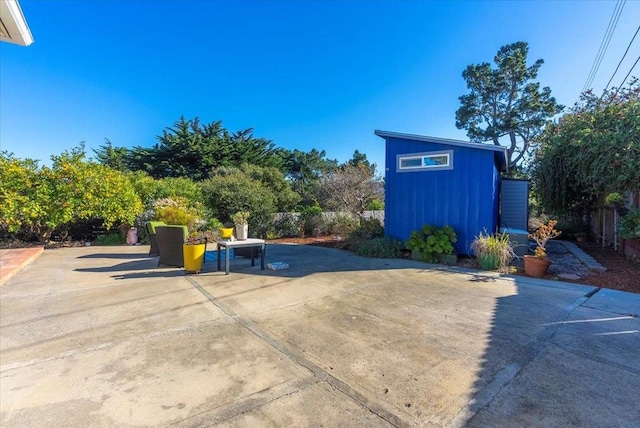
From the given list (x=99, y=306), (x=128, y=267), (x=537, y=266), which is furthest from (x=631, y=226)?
(x=128, y=267)

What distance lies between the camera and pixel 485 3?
25.3ft

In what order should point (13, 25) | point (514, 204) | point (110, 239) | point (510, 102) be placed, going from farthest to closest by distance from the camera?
point (510, 102), point (110, 239), point (514, 204), point (13, 25)

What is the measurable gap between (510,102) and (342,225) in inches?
754

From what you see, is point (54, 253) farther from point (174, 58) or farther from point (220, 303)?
point (174, 58)

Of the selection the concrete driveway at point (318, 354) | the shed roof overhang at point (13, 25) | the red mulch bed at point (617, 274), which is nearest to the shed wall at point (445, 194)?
the red mulch bed at point (617, 274)

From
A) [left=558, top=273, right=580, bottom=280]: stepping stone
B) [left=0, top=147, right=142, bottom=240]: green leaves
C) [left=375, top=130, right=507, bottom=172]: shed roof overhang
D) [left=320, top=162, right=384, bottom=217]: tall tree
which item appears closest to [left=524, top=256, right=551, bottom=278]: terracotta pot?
[left=558, top=273, right=580, bottom=280]: stepping stone

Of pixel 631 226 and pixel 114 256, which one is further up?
pixel 631 226

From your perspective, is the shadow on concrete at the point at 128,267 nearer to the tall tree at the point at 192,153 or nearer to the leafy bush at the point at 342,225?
the leafy bush at the point at 342,225

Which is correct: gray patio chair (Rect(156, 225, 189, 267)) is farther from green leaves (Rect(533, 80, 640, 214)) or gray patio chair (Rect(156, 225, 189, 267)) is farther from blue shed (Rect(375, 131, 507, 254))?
green leaves (Rect(533, 80, 640, 214))

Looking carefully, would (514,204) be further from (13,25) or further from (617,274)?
(13,25)

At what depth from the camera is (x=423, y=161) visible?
7.40 m

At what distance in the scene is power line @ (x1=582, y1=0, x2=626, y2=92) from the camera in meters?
7.76

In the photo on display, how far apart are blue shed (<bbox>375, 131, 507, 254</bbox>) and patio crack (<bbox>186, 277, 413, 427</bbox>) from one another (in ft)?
17.6

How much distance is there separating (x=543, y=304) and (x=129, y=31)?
12661mm
